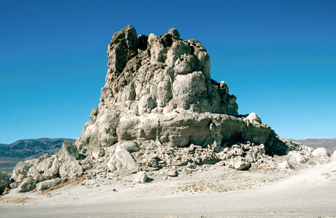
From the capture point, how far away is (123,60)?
41.2 meters

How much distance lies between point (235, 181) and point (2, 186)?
2342 cm

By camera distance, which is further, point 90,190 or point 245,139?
point 245,139

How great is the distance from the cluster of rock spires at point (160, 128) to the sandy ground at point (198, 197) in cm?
178

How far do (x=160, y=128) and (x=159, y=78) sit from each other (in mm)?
7177

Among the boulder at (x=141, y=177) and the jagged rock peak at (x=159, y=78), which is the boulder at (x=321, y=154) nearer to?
the jagged rock peak at (x=159, y=78)

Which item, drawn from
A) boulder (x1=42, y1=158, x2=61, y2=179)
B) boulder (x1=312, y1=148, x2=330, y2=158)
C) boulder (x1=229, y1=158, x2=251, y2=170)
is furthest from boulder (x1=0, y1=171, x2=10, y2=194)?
boulder (x1=312, y1=148, x2=330, y2=158)

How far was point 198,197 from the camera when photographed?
21.1 m

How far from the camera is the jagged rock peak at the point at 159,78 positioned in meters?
34.6

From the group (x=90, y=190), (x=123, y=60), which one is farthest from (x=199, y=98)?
(x=90, y=190)

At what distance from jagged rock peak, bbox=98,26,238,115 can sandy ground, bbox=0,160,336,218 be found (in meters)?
10.1

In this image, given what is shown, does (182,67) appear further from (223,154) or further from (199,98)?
(223,154)

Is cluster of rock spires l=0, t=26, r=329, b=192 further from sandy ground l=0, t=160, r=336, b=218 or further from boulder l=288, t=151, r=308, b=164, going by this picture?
sandy ground l=0, t=160, r=336, b=218

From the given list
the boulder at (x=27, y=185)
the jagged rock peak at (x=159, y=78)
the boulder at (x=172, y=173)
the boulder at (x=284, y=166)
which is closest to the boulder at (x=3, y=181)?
the boulder at (x=27, y=185)

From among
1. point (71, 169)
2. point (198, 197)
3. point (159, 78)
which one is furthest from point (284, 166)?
point (71, 169)
